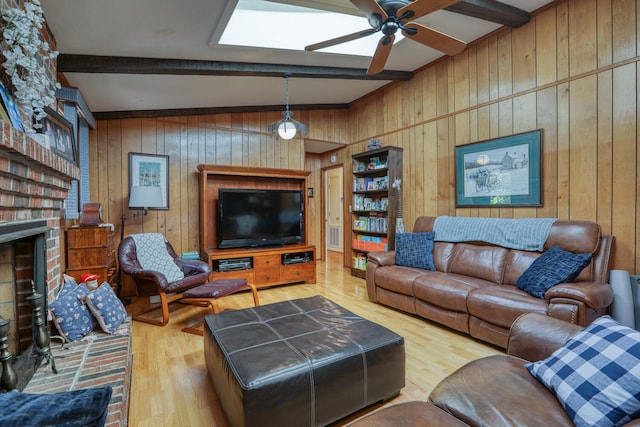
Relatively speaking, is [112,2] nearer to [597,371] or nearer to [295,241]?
[597,371]

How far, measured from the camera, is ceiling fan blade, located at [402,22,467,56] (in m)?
2.18

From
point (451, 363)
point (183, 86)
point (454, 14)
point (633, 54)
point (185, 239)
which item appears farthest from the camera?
point (185, 239)

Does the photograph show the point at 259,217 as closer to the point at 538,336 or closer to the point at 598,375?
the point at 538,336

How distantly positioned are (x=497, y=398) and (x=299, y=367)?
85 centimetres

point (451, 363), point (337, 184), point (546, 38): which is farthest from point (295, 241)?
point (546, 38)

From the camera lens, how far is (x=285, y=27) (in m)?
3.00

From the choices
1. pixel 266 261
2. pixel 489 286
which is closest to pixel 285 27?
pixel 266 261

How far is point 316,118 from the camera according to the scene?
5.45m

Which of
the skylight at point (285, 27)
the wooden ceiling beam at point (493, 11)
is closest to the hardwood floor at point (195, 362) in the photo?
the skylight at point (285, 27)

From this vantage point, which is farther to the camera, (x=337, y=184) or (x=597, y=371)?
(x=337, y=184)

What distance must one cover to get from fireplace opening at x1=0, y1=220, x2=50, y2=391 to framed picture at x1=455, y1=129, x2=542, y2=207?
154 inches

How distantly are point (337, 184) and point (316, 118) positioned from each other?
162 centimetres

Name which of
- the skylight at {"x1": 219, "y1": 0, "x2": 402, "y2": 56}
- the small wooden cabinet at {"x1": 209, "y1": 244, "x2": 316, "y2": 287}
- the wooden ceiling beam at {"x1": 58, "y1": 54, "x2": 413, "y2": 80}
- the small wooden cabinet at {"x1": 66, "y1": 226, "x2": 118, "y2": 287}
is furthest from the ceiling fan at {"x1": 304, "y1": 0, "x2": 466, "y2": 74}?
the small wooden cabinet at {"x1": 209, "y1": 244, "x2": 316, "y2": 287}

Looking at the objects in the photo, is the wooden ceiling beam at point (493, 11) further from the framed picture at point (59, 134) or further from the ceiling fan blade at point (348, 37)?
the framed picture at point (59, 134)
